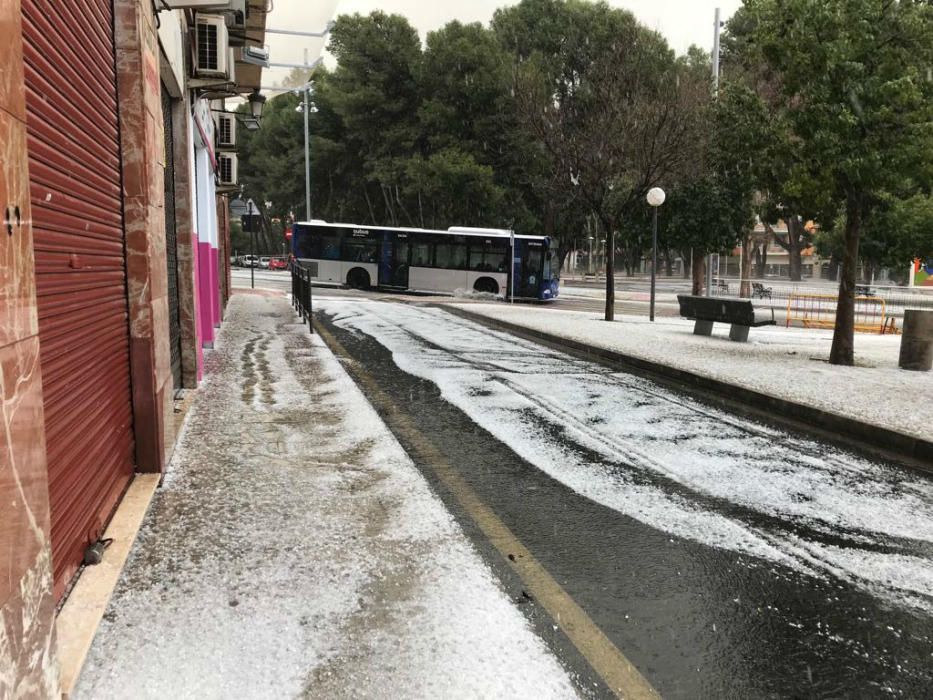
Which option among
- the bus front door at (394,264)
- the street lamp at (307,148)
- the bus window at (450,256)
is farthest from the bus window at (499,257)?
the street lamp at (307,148)

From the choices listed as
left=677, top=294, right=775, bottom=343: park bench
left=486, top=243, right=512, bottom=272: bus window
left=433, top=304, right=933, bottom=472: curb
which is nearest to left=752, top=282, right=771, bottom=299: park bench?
left=486, top=243, right=512, bottom=272: bus window

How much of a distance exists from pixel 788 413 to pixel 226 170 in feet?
46.8

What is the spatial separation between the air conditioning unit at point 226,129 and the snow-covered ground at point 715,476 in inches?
407

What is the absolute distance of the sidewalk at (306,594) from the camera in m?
2.70

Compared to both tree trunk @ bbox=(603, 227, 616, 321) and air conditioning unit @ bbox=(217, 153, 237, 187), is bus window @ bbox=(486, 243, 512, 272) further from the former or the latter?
air conditioning unit @ bbox=(217, 153, 237, 187)

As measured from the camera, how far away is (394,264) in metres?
31.7

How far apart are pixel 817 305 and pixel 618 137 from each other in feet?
30.0

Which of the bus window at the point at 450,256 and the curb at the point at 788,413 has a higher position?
the bus window at the point at 450,256

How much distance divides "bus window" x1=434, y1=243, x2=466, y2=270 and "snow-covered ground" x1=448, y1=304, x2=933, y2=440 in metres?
12.9

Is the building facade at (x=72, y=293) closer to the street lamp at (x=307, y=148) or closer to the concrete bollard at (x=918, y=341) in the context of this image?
the concrete bollard at (x=918, y=341)

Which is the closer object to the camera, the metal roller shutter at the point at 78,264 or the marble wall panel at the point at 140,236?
the metal roller shutter at the point at 78,264

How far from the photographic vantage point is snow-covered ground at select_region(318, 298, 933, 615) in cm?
403

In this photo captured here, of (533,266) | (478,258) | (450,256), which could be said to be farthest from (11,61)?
(450,256)

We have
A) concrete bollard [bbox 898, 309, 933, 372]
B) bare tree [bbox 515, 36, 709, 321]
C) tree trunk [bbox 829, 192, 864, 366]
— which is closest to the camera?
concrete bollard [bbox 898, 309, 933, 372]
